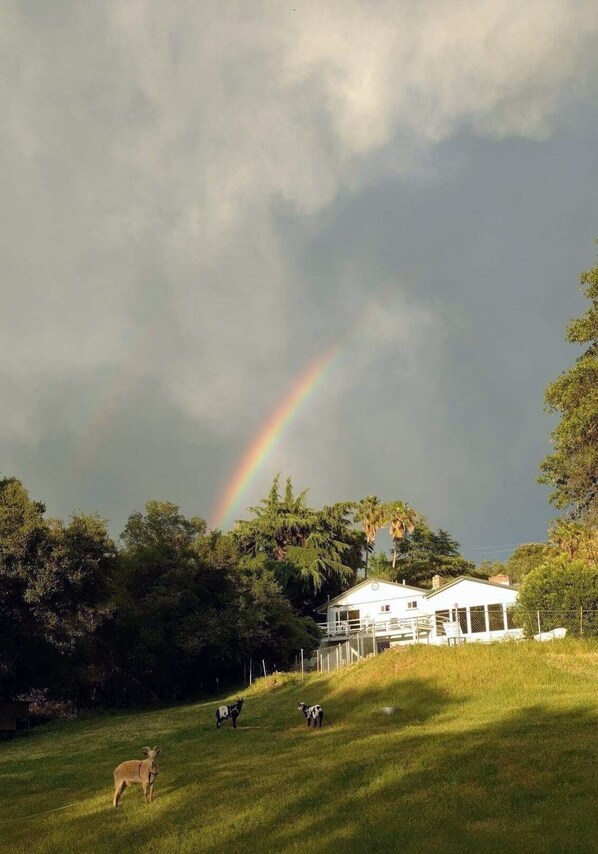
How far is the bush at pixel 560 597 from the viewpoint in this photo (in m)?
45.7

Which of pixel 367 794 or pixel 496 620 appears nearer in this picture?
pixel 367 794

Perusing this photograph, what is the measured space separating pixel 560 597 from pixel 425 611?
22.3 metres

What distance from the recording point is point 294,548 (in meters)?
80.1

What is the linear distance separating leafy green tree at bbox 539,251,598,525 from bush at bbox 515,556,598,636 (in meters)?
4.20

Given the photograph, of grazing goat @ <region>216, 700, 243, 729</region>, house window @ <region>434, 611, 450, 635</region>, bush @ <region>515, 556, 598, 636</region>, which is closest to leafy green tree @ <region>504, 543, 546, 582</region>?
house window @ <region>434, 611, 450, 635</region>

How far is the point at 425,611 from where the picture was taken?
225 feet

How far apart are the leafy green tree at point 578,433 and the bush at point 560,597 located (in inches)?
165

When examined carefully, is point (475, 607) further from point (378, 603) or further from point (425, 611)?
point (378, 603)

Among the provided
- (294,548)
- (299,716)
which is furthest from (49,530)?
(294,548)

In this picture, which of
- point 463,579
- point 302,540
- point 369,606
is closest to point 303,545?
point 302,540

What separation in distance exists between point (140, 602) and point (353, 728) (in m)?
35.1

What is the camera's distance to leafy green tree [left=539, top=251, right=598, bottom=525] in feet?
141

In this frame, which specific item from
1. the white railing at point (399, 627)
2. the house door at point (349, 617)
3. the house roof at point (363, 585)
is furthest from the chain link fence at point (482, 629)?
the house door at point (349, 617)

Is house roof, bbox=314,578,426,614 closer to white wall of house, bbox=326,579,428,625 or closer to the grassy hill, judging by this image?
white wall of house, bbox=326,579,428,625
